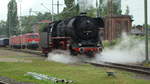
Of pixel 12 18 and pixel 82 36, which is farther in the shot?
pixel 12 18

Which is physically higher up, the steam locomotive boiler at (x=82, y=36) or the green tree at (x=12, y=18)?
the green tree at (x=12, y=18)

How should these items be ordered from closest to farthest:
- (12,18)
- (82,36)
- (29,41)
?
1. (82,36)
2. (29,41)
3. (12,18)

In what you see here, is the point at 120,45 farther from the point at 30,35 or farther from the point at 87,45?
the point at 30,35

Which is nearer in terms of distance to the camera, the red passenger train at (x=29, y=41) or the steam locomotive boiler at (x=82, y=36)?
the steam locomotive boiler at (x=82, y=36)

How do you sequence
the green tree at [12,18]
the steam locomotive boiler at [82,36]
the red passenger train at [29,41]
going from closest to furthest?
the steam locomotive boiler at [82,36] < the red passenger train at [29,41] < the green tree at [12,18]

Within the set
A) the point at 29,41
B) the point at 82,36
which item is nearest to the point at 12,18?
the point at 29,41

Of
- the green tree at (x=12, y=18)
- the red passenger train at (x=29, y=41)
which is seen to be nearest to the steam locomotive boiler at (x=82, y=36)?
the red passenger train at (x=29, y=41)

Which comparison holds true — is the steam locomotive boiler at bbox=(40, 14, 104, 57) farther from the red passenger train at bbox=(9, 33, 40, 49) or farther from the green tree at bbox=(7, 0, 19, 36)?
the green tree at bbox=(7, 0, 19, 36)

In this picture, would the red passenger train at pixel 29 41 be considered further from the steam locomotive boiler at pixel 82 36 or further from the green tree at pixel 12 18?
the green tree at pixel 12 18

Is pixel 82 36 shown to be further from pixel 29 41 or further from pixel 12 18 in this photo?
pixel 12 18

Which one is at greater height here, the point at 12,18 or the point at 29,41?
the point at 12,18

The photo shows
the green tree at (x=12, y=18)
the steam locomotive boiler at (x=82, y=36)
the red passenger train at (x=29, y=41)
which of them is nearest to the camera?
the steam locomotive boiler at (x=82, y=36)

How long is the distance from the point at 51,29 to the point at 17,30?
7906 centimetres

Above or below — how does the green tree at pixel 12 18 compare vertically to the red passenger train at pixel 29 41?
above
